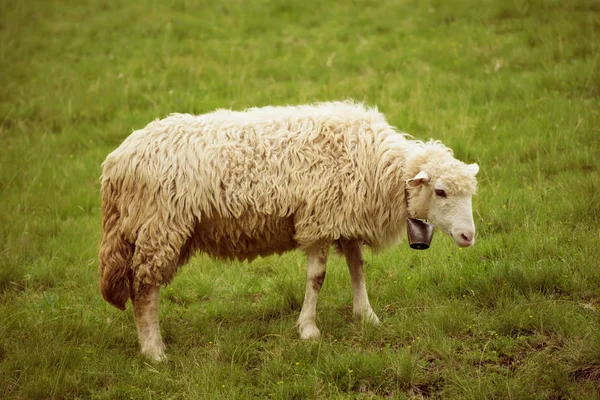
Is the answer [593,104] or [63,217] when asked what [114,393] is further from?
[593,104]

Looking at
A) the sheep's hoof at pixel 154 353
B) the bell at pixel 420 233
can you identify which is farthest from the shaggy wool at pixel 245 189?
the sheep's hoof at pixel 154 353

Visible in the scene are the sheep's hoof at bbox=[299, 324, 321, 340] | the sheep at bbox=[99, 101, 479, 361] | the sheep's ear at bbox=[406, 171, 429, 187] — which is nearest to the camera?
the sheep's ear at bbox=[406, 171, 429, 187]

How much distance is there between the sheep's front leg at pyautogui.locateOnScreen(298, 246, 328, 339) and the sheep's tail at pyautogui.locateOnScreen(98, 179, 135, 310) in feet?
4.70

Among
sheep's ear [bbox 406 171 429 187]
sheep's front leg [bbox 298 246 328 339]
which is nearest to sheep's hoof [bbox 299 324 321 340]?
sheep's front leg [bbox 298 246 328 339]

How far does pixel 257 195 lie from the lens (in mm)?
5129

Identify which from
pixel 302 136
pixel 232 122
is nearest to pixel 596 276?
pixel 302 136

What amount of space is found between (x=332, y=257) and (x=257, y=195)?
1.84 m

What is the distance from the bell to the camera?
201 inches

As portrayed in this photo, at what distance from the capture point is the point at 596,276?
5312mm

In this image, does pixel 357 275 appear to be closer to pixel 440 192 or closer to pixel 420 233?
pixel 420 233

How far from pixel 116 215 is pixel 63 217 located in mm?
2886

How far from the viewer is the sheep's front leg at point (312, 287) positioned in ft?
17.4

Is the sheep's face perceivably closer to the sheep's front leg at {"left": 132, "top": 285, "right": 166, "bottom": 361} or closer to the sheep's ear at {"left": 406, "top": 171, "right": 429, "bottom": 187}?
the sheep's ear at {"left": 406, "top": 171, "right": 429, "bottom": 187}

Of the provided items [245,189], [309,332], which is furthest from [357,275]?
[245,189]
